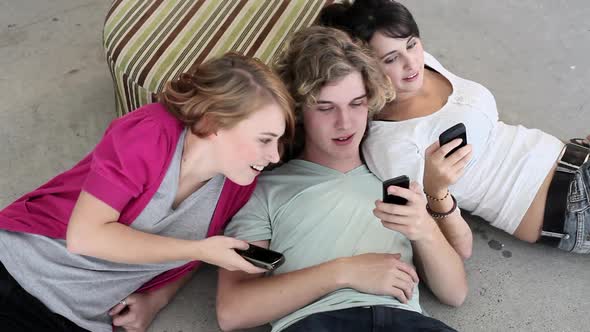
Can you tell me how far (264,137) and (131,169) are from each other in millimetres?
320

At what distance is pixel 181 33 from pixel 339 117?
0.72 m

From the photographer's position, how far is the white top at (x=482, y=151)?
165cm

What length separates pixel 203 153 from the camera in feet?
4.74

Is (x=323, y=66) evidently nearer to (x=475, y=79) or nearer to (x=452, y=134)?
(x=452, y=134)

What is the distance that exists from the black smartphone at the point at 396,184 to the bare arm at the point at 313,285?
0.18m

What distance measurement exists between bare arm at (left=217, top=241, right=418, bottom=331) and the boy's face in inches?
12.5

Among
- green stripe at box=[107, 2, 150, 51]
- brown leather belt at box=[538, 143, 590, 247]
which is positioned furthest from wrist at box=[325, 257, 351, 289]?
green stripe at box=[107, 2, 150, 51]

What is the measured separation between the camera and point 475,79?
103 inches

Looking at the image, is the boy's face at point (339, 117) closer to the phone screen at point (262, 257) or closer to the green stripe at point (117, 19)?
the phone screen at point (262, 257)

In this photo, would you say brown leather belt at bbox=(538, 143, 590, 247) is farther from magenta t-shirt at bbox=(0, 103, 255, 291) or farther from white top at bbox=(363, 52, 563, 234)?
magenta t-shirt at bbox=(0, 103, 255, 291)

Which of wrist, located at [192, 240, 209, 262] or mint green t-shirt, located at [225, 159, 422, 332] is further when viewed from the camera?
mint green t-shirt, located at [225, 159, 422, 332]

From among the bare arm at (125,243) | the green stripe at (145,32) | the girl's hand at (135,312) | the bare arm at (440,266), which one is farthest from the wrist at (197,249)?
the green stripe at (145,32)

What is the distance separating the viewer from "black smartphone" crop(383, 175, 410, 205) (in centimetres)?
137

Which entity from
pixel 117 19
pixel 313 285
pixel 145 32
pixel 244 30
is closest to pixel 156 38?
pixel 145 32
